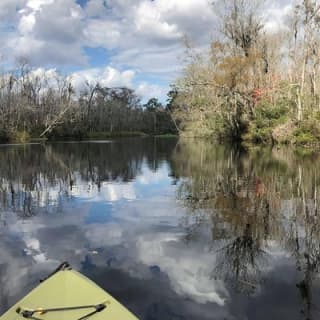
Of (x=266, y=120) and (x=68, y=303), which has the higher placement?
(x=266, y=120)

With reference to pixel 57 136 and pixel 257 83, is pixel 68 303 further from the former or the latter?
pixel 57 136

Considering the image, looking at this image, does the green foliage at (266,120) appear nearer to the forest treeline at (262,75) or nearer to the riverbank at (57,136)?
the forest treeline at (262,75)

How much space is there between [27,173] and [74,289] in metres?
18.1

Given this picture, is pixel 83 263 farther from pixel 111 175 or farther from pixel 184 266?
pixel 111 175

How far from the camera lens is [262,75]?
41.2 meters

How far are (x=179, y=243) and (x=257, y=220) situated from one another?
2.39 metres

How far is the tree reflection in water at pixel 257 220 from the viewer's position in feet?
22.1

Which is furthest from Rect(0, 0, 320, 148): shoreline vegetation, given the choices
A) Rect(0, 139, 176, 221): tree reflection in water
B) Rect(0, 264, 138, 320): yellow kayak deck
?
Rect(0, 264, 138, 320): yellow kayak deck

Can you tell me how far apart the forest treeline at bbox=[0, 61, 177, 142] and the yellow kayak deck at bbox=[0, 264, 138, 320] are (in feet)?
196

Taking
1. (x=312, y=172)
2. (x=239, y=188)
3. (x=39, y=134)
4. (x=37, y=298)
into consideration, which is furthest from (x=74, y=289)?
(x=39, y=134)

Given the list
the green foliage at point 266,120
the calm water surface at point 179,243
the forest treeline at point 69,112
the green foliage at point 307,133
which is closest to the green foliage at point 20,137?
the forest treeline at point 69,112

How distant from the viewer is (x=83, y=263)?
7426mm

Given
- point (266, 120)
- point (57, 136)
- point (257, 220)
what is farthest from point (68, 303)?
point (57, 136)

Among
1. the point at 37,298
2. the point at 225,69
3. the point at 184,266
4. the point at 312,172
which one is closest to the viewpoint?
the point at 37,298
